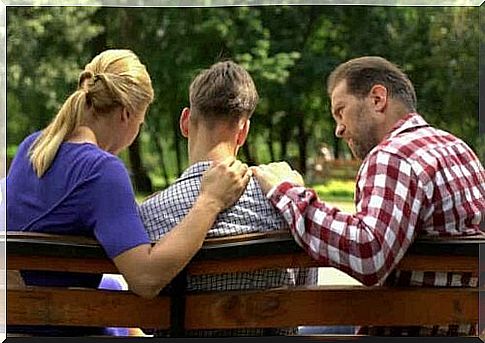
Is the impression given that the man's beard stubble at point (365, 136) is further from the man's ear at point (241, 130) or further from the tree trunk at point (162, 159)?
the tree trunk at point (162, 159)

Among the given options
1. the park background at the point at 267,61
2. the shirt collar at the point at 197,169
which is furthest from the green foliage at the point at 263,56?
the shirt collar at the point at 197,169

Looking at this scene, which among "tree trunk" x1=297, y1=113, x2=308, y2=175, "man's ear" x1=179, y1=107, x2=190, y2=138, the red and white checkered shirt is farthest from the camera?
"tree trunk" x1=297, y1=113, x2=308, y2=175

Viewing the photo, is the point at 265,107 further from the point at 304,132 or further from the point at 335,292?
the point at 335,292

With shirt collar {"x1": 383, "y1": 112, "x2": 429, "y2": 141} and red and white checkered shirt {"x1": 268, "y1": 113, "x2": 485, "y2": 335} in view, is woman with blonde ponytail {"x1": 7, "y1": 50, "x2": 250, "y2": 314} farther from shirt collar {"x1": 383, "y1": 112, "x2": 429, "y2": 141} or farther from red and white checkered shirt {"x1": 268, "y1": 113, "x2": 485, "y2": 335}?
shirt collar {"x1": 383, "y1": 112, "x2": 429, "y2": 141}

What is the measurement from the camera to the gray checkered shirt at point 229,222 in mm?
2072

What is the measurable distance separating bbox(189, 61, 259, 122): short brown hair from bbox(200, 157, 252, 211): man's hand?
0.40 ft

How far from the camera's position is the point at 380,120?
2.16m

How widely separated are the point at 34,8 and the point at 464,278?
123 cm

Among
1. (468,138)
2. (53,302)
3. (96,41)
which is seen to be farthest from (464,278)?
(96,41)

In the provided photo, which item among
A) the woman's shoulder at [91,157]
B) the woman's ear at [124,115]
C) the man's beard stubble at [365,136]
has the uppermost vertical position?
the woman's ear at [124,115]

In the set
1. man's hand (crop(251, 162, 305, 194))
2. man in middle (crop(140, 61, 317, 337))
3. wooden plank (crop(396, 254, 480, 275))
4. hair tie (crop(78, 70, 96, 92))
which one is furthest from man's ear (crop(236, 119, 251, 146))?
wooden plank (crop(396, 254, 480, 275))

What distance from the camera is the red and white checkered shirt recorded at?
193 cm

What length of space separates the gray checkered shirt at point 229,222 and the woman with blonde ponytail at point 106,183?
39 millimetres

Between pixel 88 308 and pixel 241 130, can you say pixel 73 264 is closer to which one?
pixel 88 308
